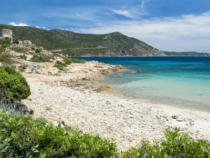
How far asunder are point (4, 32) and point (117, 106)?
52.0m

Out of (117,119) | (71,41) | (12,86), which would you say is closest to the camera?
(12,86)

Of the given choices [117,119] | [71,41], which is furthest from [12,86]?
[71,41]

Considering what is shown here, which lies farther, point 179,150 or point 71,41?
point 71,41

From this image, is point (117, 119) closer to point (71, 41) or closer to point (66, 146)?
point (66, 146)

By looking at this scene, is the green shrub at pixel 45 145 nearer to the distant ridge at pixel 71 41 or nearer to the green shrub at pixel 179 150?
the green shrub at pixel 179 150

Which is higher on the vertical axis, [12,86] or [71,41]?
[71,41]

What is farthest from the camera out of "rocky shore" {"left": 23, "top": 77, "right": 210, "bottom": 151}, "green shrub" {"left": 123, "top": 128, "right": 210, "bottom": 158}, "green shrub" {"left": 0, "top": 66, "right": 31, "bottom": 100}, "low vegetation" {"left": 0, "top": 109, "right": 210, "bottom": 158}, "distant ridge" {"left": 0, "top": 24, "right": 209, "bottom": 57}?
"distant ridge" {"left": 0, "top": 24, "right": 209, "bottom": 57}

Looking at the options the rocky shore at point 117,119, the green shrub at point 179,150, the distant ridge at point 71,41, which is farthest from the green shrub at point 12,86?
the distant ridge at point 71,41

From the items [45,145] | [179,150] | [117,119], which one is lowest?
[117,119]

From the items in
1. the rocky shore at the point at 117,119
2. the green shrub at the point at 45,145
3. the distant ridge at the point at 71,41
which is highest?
the distant ridge at the point at 71,41

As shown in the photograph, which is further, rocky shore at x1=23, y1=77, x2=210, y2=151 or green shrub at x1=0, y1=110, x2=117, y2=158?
rocky shore at x1=23, y1=77, x2=210, y2=151

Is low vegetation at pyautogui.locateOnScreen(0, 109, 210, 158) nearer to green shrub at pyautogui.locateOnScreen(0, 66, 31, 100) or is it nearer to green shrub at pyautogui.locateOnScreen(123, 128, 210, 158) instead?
green shrub at pyautogui.locateOnScreen(123, 128, 210, 158)

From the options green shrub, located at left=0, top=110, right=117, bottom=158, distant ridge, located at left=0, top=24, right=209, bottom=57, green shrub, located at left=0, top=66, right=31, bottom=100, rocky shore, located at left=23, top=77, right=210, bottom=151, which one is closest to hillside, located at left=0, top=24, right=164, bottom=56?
distant ridge, located at left=0, top=24, right=209, bottom=57

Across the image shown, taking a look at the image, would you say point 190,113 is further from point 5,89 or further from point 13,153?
point 5,89
